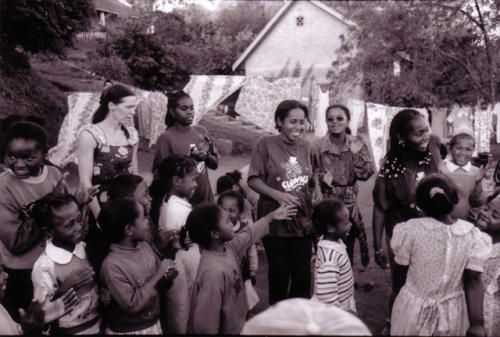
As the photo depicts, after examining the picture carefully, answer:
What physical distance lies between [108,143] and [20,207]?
750mm

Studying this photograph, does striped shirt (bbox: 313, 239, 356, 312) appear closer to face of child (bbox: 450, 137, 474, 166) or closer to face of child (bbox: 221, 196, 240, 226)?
face of child (bbox: 221, 196, 240, 226)

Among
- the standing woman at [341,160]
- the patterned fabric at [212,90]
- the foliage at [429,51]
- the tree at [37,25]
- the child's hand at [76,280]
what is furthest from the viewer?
the tree at [37,25]

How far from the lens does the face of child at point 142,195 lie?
3.14 metres

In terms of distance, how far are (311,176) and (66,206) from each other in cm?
173

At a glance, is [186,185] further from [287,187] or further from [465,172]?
[465,172]

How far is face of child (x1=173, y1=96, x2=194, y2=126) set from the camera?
389 cm

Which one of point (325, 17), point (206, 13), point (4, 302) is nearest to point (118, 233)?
point (4, 302)

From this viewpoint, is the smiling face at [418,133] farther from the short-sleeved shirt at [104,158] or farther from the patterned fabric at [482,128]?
the patterned fabric at [482,128]

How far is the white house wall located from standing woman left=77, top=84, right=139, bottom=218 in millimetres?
16857

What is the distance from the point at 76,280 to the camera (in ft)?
8.16

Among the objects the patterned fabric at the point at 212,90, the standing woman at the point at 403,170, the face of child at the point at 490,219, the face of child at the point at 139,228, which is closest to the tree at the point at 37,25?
the patterned fabric at the point at 212,90

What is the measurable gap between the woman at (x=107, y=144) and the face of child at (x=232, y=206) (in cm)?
69

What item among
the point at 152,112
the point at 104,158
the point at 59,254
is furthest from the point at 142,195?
the point at 152,112

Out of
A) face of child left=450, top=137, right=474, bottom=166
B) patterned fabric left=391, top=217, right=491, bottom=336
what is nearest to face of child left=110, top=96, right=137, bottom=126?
patterned fabric left=391, top=217, right=491, bottom=336
